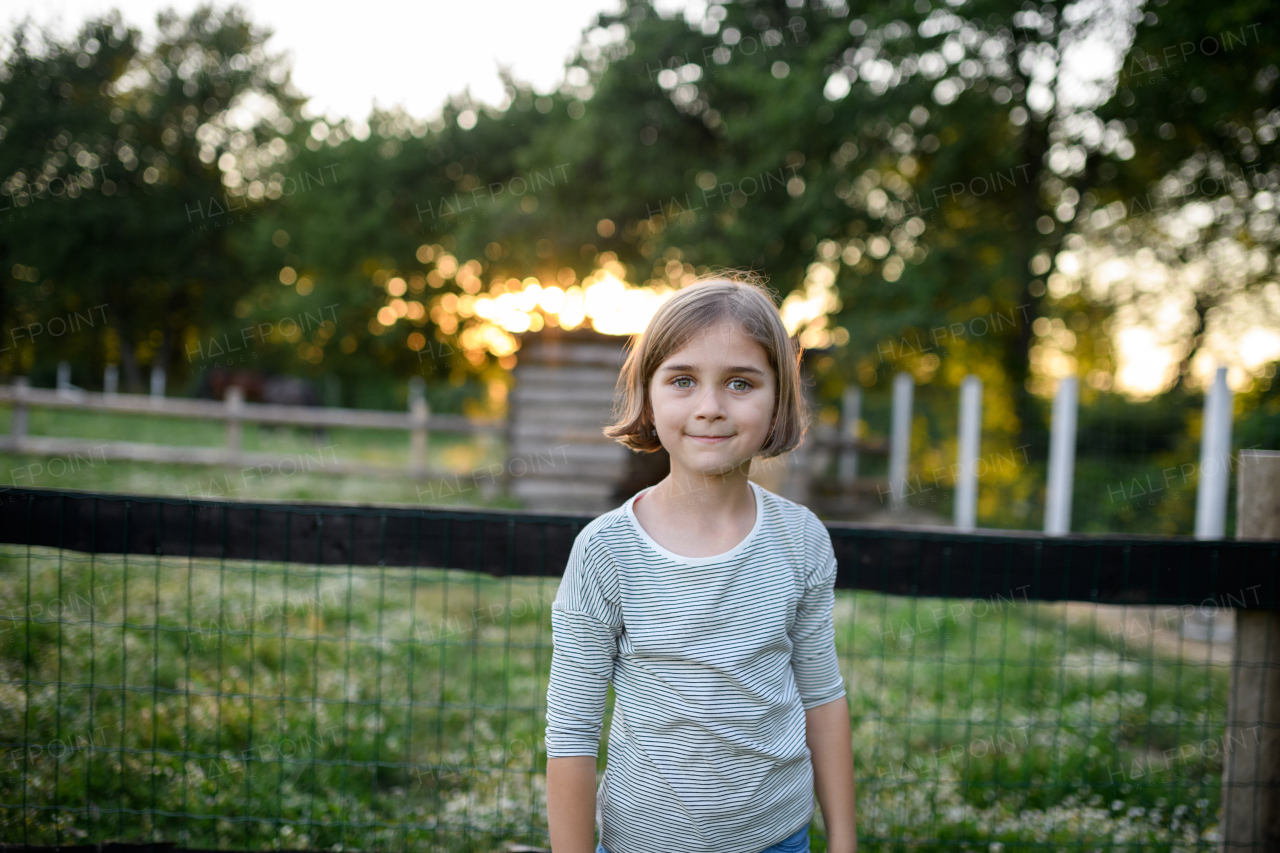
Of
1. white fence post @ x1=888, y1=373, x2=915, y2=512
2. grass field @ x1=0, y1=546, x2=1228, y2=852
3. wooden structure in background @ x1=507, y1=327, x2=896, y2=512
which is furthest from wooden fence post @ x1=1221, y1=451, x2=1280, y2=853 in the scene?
white fence post @ x1=888, y1=373, x2=915, y2=512

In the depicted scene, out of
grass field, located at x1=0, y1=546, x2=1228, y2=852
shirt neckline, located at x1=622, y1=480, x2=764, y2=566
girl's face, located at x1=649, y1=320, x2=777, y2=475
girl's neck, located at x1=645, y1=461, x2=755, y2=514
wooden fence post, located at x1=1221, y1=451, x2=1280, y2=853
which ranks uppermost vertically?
girl's face, located at x1=649, y1=320, x2=777, y2=475

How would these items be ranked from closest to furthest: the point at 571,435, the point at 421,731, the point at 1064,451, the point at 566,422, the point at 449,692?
the point at 421,731
the point at 449,692
the point at 1064,451
the point at 571,435
the point at 566,422

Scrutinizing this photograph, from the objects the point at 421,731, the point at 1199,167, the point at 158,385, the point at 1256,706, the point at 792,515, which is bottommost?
the point at 421,731

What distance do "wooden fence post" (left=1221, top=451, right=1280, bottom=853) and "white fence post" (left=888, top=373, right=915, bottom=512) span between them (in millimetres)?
9153

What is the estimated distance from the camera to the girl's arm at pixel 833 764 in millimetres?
1372

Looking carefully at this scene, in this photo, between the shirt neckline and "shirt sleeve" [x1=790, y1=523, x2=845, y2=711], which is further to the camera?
"shirt sleeve" [x1=790, y1=523, x2=845, y2=711]

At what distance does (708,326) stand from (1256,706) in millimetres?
1950

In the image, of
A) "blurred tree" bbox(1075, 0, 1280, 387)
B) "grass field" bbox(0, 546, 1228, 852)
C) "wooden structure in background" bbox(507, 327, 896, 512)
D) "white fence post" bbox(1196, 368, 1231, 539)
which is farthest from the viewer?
"blurred tree" bbox(1075, 0, 1280, 387)

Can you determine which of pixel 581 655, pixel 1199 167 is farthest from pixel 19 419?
pixel 1199 167

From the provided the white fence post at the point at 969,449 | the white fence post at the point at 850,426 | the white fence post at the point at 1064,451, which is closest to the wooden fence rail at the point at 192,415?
the white fence post at the point at 850,426

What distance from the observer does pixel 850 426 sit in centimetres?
1316

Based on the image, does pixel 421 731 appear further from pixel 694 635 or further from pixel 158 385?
pixel 158 385

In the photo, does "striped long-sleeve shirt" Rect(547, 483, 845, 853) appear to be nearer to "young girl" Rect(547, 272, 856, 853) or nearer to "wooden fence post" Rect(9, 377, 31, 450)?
"young girl" Rect(547, 272, 856, 853)

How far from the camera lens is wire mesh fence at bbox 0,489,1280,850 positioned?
196cm
